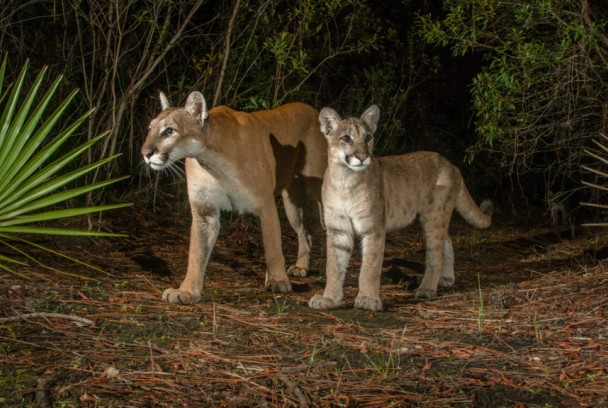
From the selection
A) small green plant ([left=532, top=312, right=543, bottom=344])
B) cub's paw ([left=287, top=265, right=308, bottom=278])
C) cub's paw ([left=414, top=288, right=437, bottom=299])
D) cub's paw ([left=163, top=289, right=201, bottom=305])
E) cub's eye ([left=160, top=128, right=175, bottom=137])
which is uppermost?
cub's eye ([left=160, top=128, right=175, bottom=137])

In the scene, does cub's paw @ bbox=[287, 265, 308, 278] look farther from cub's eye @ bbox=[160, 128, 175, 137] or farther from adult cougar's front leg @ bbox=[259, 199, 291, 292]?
cub's eye @ bbox=[160, 128, 175, 137]

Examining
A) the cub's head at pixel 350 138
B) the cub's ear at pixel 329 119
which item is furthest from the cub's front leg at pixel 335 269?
the cub's ear at pixel 329 119

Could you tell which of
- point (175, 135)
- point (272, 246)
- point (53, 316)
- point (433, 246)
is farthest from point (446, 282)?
point (53, 316)

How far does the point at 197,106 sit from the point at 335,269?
158cm

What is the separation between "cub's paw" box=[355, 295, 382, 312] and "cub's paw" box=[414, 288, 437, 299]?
0.73 metres

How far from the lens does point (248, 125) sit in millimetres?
6430

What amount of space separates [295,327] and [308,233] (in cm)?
257

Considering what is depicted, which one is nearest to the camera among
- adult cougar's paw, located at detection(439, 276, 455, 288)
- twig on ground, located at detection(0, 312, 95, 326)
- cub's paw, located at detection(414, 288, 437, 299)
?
twig on ground, located at detection(0, 312, 95, 326)

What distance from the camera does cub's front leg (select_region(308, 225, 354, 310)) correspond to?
5.50 meters

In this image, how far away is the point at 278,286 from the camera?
20.2 ft

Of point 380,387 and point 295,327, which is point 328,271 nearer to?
point 295,327

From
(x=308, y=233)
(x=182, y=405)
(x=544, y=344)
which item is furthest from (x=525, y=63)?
(x=182, y=405)

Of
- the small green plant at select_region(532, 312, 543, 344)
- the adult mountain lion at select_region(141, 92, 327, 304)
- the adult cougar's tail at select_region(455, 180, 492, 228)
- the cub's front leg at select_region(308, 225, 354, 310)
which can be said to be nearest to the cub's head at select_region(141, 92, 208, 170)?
the adult mountain lion at select_region(141, 92, 327, 304)

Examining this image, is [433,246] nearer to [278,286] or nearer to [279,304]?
[278,286]
